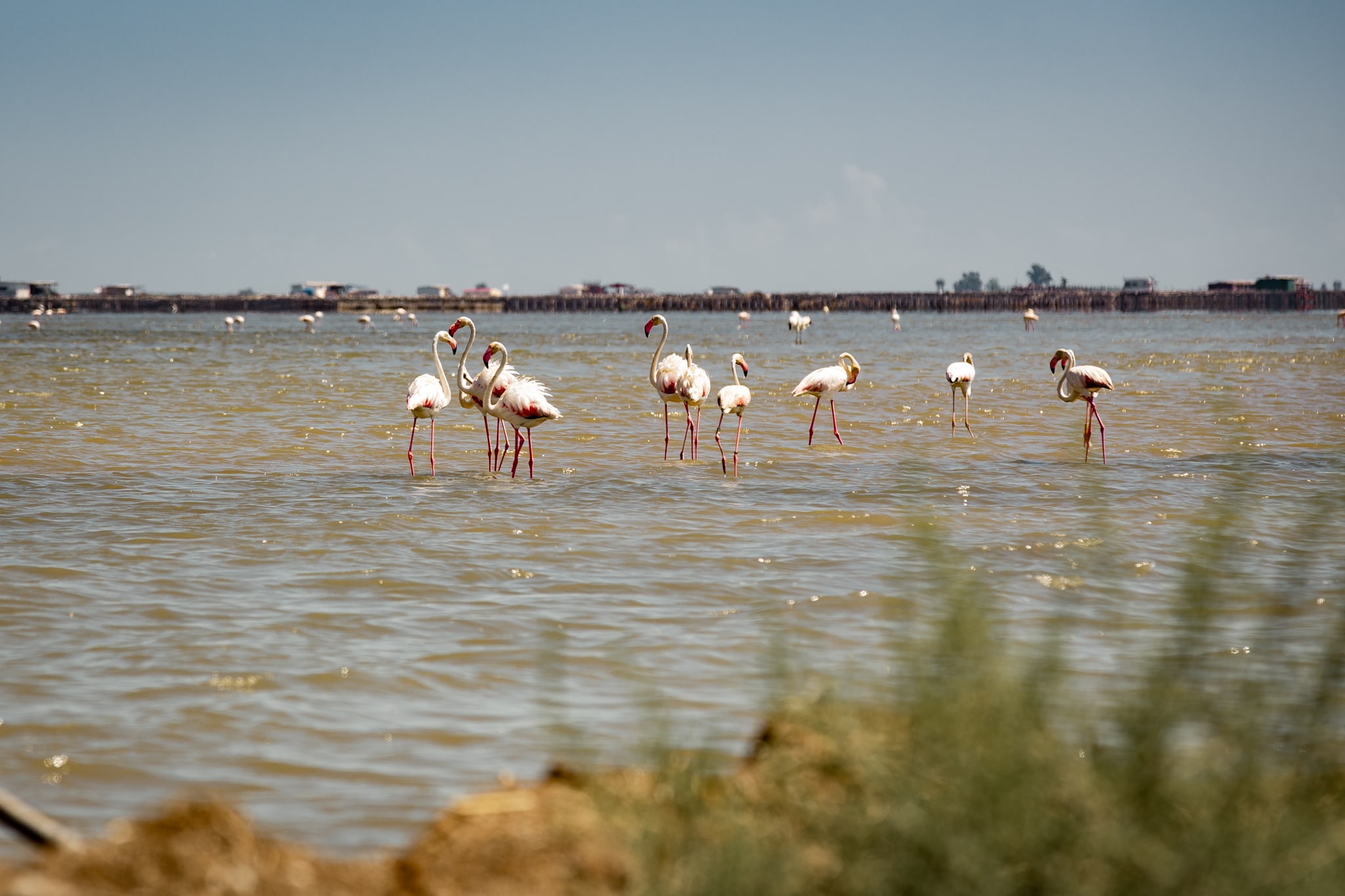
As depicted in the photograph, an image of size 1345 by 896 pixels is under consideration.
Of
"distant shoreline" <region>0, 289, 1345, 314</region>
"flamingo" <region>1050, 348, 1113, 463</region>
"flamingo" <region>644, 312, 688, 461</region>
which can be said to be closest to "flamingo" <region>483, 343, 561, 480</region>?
"flamingo" <region>644, 312, 688, 461</region>

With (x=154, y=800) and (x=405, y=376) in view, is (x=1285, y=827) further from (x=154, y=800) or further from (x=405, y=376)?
(x=405, y=376)

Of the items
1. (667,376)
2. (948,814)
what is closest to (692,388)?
(667,376)

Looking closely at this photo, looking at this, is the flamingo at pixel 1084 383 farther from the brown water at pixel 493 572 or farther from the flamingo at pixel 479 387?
the flamingo at pixel 479 387

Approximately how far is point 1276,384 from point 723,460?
17.3 m

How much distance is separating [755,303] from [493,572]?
14109 centimetres

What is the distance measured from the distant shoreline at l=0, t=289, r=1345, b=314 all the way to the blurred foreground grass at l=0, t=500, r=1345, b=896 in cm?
13196

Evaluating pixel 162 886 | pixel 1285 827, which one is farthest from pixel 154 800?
pixel 1285 827

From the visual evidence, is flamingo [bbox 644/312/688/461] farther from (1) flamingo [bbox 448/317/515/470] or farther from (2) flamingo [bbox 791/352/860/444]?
(1) flamingo [bbox 448/317/515/470]

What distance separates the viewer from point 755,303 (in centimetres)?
14788

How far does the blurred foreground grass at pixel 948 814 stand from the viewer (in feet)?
8.89

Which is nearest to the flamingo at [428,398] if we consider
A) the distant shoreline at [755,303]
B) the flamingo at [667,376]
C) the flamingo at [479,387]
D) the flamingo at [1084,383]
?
the flamingo at [479,387]

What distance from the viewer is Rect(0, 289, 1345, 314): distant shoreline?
134625mm

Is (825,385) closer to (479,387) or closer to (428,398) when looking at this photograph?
(479,387)

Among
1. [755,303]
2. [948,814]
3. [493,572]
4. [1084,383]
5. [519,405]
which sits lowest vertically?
[493,572]
